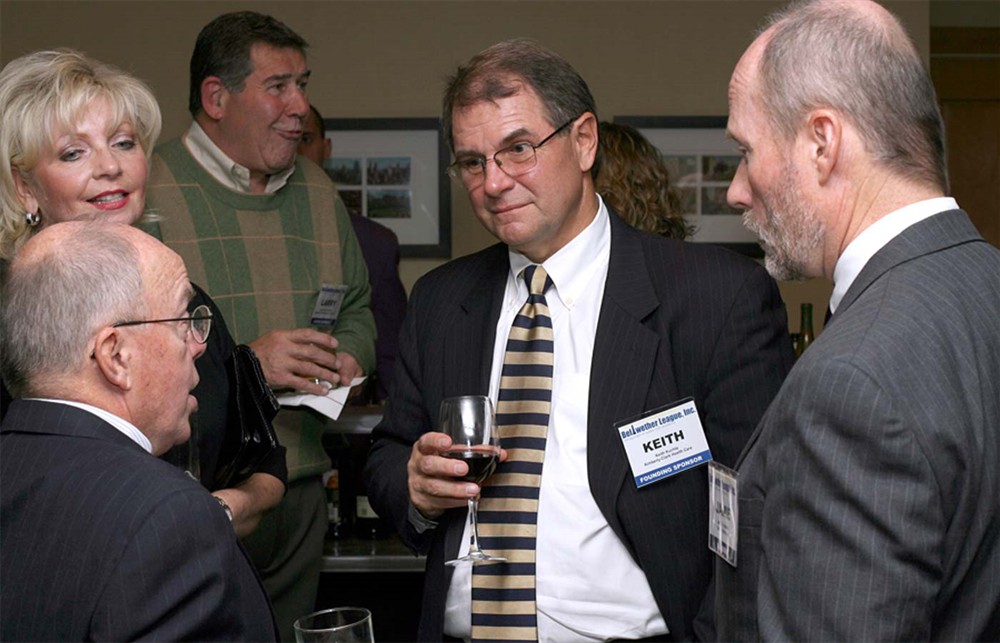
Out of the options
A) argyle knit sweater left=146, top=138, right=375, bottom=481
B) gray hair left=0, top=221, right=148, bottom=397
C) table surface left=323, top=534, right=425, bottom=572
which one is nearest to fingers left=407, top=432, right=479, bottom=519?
gray hair left=0, top=221, right=148, bottom=397

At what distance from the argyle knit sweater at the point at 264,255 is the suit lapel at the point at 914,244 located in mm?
1914

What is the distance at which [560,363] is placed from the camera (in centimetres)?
219

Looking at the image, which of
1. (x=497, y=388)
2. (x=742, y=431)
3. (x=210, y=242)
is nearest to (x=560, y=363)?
(x=497, y=388)

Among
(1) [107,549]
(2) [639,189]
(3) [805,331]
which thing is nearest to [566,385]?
(1) [107,549]

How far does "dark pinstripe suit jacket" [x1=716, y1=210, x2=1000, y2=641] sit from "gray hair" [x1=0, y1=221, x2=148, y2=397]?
0.97 metres

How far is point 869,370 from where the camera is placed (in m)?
1.30

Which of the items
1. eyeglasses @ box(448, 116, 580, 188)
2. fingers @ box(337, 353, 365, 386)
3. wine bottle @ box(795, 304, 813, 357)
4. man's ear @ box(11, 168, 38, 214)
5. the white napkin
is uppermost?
eyeglasses @ box(448, 116, 580, 188)

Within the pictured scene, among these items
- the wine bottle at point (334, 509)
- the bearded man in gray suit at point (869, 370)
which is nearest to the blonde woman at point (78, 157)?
the bearded man in gray suit at point (869, 370)

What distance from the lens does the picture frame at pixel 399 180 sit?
18.5ft

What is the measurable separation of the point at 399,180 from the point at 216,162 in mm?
2522

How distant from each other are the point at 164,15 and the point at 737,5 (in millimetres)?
2910

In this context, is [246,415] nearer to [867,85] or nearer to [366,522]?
[366,522]

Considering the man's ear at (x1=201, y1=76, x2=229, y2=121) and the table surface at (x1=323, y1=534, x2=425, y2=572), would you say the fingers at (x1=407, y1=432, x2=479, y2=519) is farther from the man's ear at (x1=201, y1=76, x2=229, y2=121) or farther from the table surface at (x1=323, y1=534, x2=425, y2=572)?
the man's ear at (x1=201, y1=76, x2=229, y2=121)

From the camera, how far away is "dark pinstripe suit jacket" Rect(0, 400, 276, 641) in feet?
4.67
